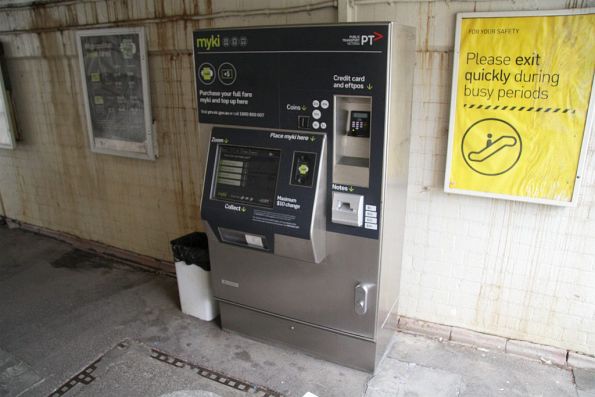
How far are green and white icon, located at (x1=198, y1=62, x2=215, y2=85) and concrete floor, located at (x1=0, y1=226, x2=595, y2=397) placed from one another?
67.9 inches

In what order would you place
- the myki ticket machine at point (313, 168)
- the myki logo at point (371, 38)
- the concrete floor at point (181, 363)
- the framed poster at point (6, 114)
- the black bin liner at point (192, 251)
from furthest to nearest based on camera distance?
the framed poster at point (6, 114) < the black bin liner at point (192, 251) < the concrete floor at point (181, 363) < the myki ticket machine at point (313, 168) < the myki logo at point (371, 38)

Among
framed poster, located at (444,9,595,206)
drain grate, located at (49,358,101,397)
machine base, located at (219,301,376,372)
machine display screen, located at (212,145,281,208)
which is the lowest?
drain grate, located at (49,358,101,397)

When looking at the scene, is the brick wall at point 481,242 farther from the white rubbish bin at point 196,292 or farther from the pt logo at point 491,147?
the white rubbish bin at point 196,292

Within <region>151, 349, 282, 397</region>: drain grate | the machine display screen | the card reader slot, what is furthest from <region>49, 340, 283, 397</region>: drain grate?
the machine display screen

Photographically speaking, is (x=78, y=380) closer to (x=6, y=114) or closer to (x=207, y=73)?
(x=207, y=73)

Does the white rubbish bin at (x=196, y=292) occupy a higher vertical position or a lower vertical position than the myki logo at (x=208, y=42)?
lower

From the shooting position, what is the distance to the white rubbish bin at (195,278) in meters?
3.16

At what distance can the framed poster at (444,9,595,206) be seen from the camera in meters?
2.25

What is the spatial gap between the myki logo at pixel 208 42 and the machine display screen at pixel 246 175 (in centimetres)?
57

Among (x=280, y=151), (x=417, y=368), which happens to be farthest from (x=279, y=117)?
(x=417, y=368)

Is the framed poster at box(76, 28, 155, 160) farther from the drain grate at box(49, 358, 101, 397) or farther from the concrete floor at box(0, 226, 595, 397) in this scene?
the drain grate at box(49, 358, 101, 397)

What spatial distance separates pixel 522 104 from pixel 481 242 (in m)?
0.85

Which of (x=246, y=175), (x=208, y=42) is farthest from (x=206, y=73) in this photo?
(x=246, y=175)

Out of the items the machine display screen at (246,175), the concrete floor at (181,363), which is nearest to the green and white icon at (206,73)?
the machine display screen at (246,175)
